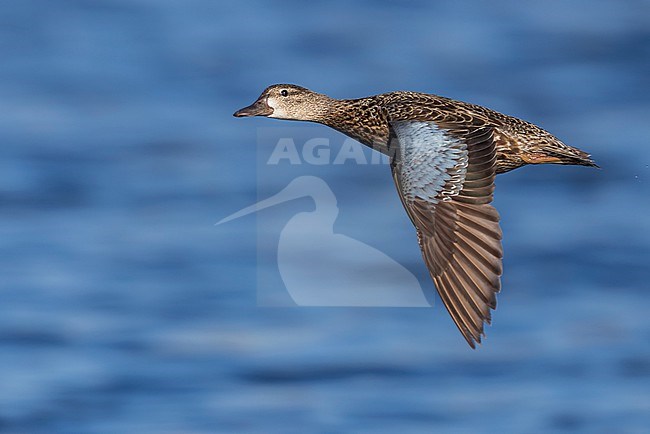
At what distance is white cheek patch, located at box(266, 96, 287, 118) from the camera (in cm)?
1148

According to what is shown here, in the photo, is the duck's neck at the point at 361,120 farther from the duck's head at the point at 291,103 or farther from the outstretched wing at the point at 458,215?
the outstretched wing at the point at 458,215

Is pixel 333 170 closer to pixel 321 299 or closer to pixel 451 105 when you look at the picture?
pixel 321 299

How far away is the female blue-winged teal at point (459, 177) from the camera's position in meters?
9.27

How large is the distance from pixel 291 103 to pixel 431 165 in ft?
7.20

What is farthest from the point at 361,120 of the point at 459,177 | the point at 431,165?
the point at 459,177

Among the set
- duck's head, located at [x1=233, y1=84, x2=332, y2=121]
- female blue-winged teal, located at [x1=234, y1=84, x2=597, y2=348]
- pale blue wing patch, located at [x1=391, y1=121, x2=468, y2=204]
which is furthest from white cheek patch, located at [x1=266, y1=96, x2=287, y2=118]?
pale blue wing patch, located at [x1=391, y1=121, x2=468, y2=204]

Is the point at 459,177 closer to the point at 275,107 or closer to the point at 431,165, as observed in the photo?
the point at 431,165

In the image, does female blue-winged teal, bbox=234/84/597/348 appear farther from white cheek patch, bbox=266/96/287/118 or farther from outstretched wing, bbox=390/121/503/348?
white cheek patch, bbox=266/96/287/118

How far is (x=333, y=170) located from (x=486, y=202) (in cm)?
992

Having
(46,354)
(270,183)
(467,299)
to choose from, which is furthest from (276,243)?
Result: (467,299)

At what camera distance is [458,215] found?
9.44 metres

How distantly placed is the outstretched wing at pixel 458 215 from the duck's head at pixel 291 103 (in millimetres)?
1751

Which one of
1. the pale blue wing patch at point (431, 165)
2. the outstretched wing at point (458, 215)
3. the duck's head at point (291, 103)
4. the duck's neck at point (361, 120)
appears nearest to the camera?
the outstretched wing at point (458, 215)

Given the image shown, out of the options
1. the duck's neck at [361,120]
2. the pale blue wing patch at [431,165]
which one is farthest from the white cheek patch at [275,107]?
the pale blue wing patch at [431,165]
